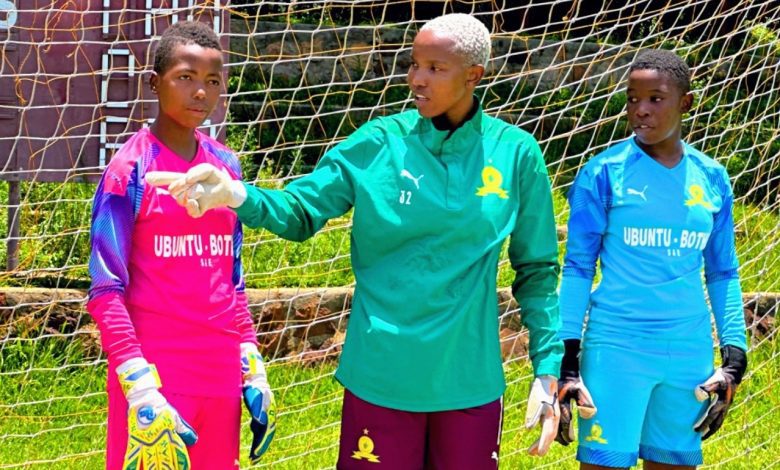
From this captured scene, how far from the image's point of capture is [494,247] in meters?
3.30

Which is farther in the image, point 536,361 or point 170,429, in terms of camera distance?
point 536,361

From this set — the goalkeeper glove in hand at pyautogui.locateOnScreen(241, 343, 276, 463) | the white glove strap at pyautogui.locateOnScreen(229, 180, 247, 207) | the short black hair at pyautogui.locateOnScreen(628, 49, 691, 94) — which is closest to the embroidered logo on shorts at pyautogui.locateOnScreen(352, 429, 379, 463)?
the goalkeeper glove in hand at pyautogui.locateOnScreen(241, 343, 276, 463)

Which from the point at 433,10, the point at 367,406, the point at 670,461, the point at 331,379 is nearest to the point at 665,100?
the point at 670,461

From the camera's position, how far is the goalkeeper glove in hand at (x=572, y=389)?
375 cm

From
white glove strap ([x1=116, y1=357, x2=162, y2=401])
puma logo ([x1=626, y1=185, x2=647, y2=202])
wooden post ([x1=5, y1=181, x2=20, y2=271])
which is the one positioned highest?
puma logo ([x1=626, y1=185, x2=647, y2=202])

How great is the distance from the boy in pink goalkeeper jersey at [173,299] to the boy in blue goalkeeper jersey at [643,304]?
1.05 metres

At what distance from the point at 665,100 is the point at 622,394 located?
893mm

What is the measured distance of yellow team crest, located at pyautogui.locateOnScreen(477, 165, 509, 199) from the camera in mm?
3283

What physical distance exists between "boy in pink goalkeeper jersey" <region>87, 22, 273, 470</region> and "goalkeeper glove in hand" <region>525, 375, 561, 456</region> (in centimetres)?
69

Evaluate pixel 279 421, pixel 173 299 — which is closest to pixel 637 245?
pixel 173 299

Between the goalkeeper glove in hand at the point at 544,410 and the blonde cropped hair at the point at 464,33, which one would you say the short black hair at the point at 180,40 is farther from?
the goalkeeper glove in hand at the point at 544,410

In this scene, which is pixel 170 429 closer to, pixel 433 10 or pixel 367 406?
pixel 367 406

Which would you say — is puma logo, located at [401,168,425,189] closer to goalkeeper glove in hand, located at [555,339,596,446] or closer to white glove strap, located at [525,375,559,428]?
white glove strap, located at [525,375,559,428]

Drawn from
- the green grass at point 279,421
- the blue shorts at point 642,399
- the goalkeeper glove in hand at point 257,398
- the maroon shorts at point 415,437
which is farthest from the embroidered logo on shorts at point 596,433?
the green grass at point 279,421
